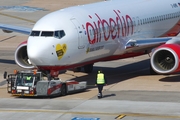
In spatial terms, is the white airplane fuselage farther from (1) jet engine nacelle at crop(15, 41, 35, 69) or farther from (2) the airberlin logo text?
(1) jet engine nacelle at crop(15, 41, 35, 69)

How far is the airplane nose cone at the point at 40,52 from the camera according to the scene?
3628 centimetres

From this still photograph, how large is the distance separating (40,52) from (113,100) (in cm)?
477

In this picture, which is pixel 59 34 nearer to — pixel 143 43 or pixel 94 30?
pixel 94 30

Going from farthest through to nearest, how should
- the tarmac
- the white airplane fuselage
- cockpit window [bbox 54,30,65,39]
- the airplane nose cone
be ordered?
1. cockpit window [bbox 54,30,65,39]
2. the white airplane fuselage
3. the airplane nose cone
4. the tarmac

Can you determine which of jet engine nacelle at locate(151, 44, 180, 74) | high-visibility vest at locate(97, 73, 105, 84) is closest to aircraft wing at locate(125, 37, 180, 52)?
jet engine nacelle at locate(151, 44, 180, 74)

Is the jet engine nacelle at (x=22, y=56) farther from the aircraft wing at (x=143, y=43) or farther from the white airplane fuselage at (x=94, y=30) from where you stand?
the aircraft wing at (x=143, y=43)

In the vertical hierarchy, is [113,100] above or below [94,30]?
below

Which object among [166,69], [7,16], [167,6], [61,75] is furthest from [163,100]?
[7,16]

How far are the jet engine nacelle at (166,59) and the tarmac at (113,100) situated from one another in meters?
0.83

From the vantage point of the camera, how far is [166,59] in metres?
41.0

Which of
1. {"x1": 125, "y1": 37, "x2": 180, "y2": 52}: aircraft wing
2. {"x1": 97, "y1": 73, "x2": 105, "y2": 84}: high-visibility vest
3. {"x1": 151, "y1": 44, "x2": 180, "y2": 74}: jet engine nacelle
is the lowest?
{"x1": 97, "y1": 73, "x2": 105, "y2": 84}: high-visibility vest

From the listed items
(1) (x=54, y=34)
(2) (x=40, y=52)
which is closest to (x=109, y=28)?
(1) (x=54, y=34)

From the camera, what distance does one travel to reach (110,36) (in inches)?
1602

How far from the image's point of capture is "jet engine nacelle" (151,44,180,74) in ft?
130
